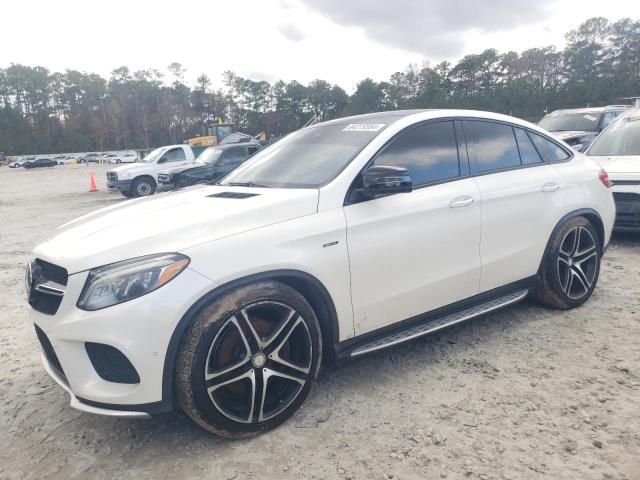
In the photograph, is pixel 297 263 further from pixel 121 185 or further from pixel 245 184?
pixel 121 185

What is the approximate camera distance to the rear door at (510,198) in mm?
3324

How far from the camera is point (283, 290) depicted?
7.89 ft

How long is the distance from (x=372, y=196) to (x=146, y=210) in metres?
1.34

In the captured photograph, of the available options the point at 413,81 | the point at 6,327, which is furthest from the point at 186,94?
the point at 6,327

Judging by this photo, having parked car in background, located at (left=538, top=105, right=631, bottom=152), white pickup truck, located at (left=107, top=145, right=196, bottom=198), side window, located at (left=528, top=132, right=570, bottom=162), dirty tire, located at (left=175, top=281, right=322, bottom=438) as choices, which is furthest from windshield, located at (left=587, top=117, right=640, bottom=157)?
white pickup truck, located at (left=107, top=145, right=196, bottom=198)

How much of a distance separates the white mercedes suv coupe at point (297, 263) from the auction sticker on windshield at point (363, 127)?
0.02 meters

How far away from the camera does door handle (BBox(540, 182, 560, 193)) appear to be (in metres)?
3.66

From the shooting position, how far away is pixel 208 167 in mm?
13188

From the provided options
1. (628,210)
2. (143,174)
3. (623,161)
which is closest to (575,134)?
(623,161)

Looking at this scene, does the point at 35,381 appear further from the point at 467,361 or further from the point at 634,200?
the point at 634,200

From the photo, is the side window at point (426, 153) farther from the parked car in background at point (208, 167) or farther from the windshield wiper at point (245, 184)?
the parked car in background at point (208, 167)

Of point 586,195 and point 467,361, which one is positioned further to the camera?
point 586,195

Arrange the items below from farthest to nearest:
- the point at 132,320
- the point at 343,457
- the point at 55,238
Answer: the point at 55,238, the point at 343,457, the point at 132,320

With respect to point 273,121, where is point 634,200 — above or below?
below
